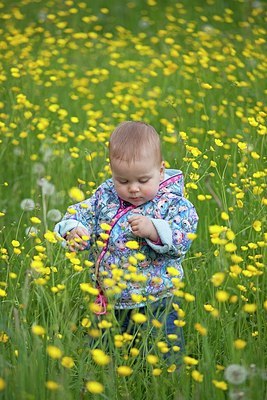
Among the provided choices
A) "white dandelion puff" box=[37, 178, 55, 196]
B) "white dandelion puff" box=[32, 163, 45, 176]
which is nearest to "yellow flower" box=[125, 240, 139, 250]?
"white dandelion puff" box=[37, 178, 55, 196]

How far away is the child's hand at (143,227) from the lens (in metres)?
2.62

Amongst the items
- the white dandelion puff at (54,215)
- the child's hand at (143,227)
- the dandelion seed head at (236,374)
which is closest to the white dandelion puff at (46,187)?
the white dandelion puff at (54,215)

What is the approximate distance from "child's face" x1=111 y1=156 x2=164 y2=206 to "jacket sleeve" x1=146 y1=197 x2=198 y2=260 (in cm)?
9

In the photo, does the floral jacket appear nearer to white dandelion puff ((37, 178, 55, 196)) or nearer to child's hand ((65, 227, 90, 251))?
child's hand ((65, 227, 90, 251))

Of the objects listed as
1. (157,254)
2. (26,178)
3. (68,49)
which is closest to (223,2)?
(68,49)

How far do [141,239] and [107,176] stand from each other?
1.06m

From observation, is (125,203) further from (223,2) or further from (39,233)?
(223,2)

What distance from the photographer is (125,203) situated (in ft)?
9.16

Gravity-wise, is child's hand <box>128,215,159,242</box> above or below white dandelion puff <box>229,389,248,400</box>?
above

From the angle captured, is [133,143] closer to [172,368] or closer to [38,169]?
[172,368]

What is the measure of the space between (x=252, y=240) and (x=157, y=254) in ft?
1.98

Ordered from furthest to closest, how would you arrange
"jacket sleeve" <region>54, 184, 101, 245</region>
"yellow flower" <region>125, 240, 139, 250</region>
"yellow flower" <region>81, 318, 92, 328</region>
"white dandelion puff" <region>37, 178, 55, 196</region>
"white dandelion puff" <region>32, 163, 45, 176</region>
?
1. "white dandelion puff" <region>32, 163, 45, 176</region>
2. "white dandelion puff" <region>37, 178, 55, 196</region>
3. "jacket sleeve" <region>54, 184, 101, 245</region>
4. "yellow flower" <region>125, 240, 139, 250</region>
5. "yellow flower" <region>81, 318, 92, 328</region>

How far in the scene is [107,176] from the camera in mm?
3771

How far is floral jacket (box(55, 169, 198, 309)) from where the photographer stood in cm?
269
